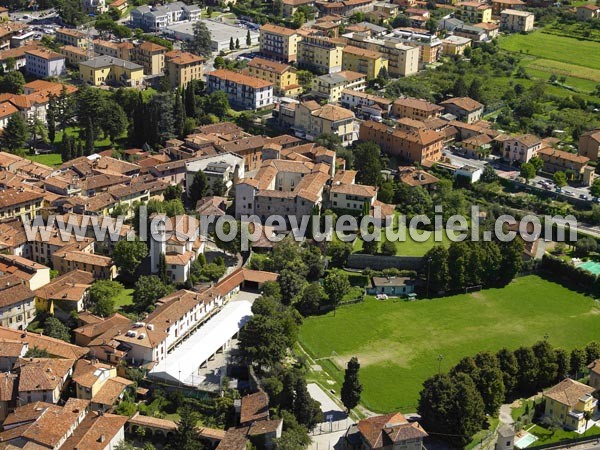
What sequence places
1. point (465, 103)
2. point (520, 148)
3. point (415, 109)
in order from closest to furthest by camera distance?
point (520, 148), point (415, 109), point (465, 103)

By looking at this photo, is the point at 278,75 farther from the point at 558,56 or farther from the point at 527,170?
the point at 558,56

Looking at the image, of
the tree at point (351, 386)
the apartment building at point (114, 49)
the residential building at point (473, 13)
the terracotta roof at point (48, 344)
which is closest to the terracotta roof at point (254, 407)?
the tree at point (351, 386)

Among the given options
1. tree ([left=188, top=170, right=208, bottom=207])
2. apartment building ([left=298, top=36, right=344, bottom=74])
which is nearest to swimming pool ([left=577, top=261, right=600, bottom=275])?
tree ([left=188, top=170, right=208, bottom=207])

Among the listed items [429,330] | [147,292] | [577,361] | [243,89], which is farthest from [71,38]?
[577,361]

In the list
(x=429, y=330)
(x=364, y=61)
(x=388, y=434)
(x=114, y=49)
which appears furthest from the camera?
(x=364, y=61)

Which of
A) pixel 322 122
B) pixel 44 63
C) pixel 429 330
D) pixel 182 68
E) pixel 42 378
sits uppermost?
pixel 182 68

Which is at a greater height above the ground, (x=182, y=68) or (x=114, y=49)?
(x=114, y=49)
